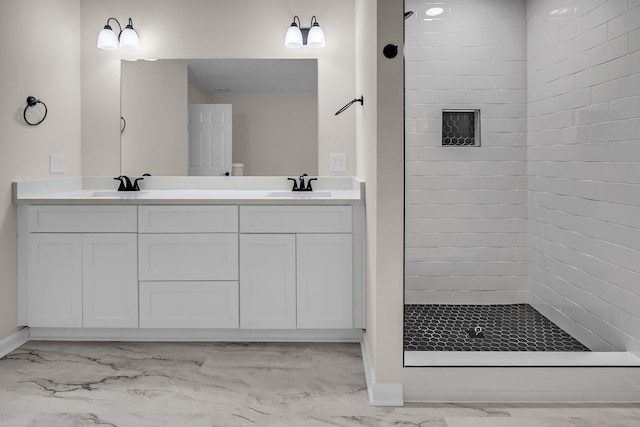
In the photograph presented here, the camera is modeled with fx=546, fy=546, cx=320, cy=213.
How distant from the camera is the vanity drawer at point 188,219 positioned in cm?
275

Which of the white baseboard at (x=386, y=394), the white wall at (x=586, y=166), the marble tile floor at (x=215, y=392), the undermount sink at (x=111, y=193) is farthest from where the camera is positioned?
the undermount sink at (x=111, y=193)

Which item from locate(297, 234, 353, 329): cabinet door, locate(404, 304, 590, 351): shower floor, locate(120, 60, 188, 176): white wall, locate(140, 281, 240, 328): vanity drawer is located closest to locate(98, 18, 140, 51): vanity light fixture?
locate(120, 60, 188, 176): white wall

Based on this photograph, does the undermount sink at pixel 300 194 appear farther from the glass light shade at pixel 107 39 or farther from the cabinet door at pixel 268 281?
the glass light shade at pixel 107 39

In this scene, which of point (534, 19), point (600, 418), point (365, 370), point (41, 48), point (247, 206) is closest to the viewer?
point (600, 418)

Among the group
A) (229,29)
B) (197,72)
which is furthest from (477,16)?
(197,72)

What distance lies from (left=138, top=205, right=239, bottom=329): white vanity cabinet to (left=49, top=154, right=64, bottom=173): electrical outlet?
2.42 ft

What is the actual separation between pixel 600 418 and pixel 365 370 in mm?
934

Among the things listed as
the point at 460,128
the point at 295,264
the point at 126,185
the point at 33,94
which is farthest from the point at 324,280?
the point at 33,94

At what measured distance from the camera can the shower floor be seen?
2.57 m

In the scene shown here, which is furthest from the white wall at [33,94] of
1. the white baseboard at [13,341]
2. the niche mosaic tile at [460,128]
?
the niche mosaic tile at [460,128]

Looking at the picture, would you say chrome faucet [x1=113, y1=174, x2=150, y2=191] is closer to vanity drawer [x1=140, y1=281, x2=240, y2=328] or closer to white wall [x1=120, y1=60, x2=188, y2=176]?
white wall [x1=120, y1=60, x2=188, y2=176]

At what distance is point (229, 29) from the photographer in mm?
3355

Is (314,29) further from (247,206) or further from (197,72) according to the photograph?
(247,206)

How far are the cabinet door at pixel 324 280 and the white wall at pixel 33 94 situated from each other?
1.44m
